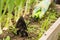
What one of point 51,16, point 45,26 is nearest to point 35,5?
point 51,16

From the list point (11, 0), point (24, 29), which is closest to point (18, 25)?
point (24, 29)

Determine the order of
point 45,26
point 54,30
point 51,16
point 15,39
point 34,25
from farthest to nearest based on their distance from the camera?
point 51,16 < point 34,25 < point 45,26 < point 15,39 < point 54,30

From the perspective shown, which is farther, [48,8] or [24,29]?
[48,8]

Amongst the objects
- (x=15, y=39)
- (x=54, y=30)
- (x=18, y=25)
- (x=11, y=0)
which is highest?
(x=11, y=0)

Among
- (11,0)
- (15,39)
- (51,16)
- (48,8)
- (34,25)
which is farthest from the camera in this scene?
(48,8)

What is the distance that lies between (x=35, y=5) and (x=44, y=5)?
156mm

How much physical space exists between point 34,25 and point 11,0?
1493 millimetres

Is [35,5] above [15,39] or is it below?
above

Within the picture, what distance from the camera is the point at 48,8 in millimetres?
3061

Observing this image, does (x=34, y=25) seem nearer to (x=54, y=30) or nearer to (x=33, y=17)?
(x=33, y=17)

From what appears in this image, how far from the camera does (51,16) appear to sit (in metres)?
2.82

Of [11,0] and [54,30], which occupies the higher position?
[11,0]

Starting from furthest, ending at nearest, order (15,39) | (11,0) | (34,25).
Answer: (34,25), (15,39), (11,0)

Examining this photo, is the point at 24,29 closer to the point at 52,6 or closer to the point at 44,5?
the point at 44,5
